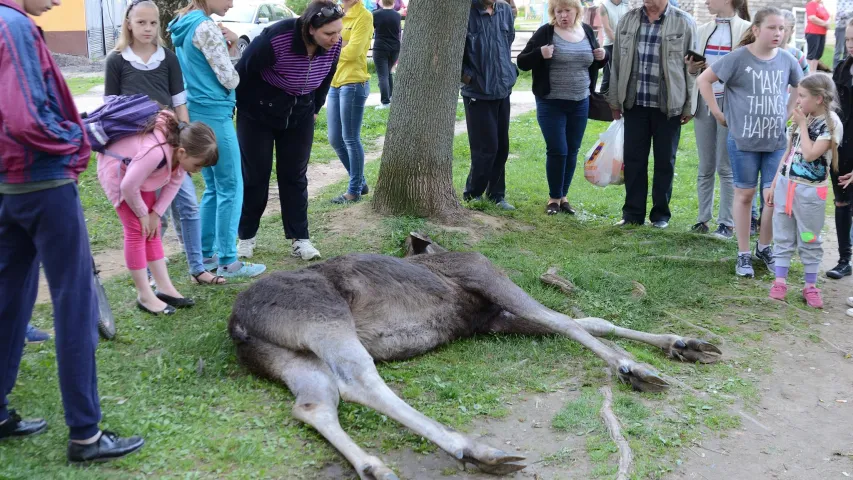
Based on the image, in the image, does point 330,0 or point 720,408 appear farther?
point 330,0

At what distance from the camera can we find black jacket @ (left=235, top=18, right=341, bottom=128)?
562cm

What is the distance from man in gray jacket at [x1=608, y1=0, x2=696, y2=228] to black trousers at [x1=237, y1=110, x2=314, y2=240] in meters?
3.15

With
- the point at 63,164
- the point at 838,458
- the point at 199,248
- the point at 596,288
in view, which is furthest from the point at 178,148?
the point at 838,458

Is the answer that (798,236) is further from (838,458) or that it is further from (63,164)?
(63,164)

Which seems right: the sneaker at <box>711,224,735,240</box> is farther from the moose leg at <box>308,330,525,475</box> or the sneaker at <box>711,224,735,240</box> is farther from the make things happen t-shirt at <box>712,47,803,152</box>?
the moose leg at <box>308,330,525,475</box>

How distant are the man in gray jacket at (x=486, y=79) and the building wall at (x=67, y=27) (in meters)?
18.5

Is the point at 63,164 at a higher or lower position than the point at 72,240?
higher

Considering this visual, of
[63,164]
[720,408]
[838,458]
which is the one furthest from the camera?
[720,408]

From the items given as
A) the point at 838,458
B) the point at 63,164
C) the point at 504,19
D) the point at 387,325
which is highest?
the point at 504,19

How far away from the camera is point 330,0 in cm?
555

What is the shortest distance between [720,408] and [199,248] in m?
→ 3.63

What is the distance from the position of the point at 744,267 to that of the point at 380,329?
3.39 m

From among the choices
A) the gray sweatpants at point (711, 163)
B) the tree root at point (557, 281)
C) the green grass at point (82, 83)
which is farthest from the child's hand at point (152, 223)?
the green grass at point (82, 83)

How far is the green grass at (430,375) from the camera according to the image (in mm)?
3381
